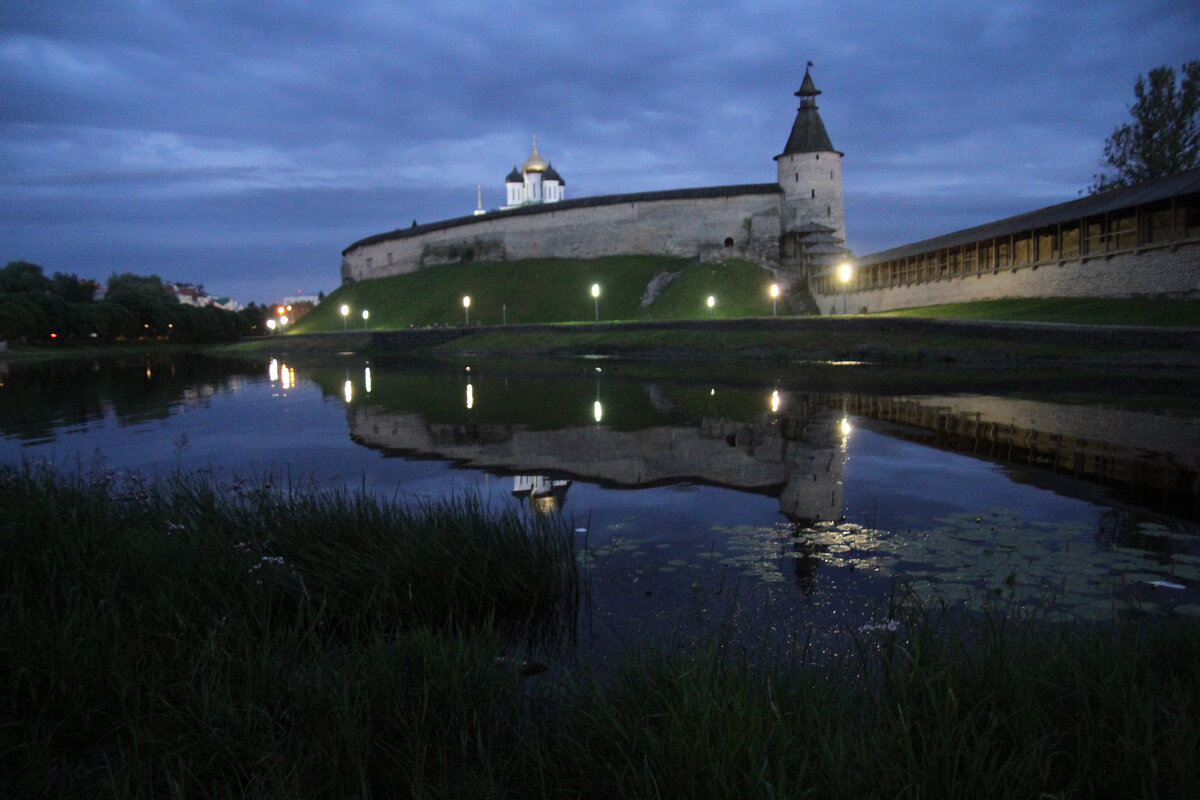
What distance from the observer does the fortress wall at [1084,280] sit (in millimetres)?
27562

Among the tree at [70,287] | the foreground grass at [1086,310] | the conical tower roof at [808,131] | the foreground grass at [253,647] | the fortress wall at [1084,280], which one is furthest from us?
the tree at [70,287]

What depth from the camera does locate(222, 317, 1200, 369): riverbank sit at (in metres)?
22.1

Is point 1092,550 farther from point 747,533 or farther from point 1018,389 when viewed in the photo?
point 1018,389

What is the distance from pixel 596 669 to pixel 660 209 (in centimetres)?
6694

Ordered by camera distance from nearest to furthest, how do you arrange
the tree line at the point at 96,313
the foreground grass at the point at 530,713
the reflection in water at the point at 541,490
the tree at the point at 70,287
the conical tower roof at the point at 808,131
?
1. the foreground grass at the point at 530,713
2. the reflection in water at the point at 541,490
3. the conical tower roof at the point at 808,131
4. the tree line at the point at 96,313
5. the tree at the point at 70,287

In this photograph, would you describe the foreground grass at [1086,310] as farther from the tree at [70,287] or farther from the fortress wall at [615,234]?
the tree at [70,287]

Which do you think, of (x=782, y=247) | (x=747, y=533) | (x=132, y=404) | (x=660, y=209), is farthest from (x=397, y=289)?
(x=747, y=533)

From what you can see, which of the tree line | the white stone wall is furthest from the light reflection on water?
the tree line

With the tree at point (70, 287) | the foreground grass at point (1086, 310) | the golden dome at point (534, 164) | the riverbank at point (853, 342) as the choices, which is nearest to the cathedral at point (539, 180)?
the golden dome at point (534, 164)

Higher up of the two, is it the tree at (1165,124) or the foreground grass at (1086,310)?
the tree at (1165,124)

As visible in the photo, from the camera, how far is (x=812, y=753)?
2930 mm

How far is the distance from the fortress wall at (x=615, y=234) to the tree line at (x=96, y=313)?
28.8 m

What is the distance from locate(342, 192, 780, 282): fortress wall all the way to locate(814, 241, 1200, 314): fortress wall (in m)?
18.8

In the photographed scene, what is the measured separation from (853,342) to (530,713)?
28314mm
